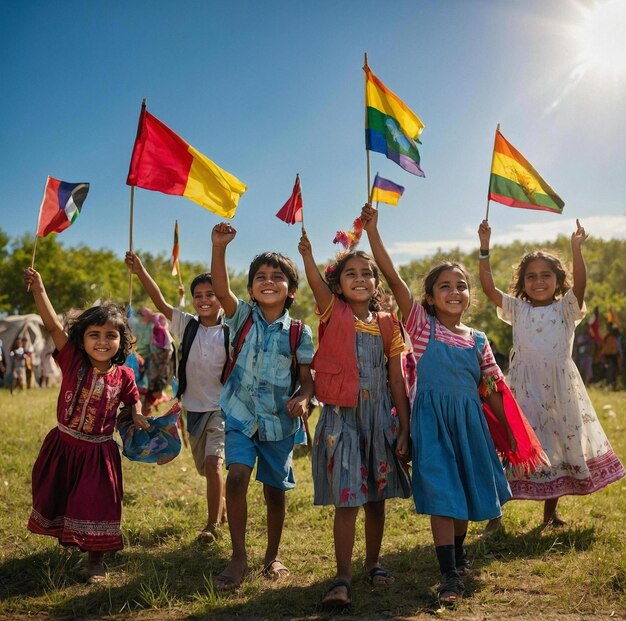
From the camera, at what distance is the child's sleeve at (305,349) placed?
4.20 meters

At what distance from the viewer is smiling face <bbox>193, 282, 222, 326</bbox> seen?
17.6ft

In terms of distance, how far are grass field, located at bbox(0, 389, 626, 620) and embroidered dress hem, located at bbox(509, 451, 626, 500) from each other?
27 cm

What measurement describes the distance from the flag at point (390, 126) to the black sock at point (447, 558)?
113 inches

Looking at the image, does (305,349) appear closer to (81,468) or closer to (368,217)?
(368,217)

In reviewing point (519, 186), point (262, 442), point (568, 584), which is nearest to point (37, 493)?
point (262, 442)

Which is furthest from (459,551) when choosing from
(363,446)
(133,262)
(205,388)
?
(133,262)

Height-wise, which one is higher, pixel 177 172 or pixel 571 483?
pixel 177 172

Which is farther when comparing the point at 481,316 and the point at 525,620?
the point at 481,316

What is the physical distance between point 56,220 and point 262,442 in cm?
261

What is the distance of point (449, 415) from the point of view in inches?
158

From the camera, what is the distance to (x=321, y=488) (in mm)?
3861

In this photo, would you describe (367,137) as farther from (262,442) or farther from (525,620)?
(525,620)

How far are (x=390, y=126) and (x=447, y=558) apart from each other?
3.22 m

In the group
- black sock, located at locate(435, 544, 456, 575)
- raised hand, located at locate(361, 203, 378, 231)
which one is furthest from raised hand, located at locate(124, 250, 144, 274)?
black sock, located at locate(435, 544, 456, 575)
